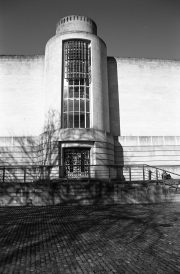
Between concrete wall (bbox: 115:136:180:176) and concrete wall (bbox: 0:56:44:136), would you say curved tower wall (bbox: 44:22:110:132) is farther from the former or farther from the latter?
concrete wall (bbox: 115:136:180:176)

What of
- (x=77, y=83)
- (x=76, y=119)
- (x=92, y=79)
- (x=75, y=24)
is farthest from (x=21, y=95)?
(x=75, y=24)

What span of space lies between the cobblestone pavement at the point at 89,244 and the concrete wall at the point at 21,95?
1304 centimetres

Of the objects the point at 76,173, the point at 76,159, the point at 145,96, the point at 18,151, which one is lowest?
the point at 76,173

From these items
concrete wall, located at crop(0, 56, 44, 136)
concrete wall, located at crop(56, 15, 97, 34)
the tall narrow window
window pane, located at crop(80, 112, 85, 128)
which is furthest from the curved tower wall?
concrete wall, located at crop(0, 56, 44, 136)

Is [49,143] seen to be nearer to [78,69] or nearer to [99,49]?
[78,69]

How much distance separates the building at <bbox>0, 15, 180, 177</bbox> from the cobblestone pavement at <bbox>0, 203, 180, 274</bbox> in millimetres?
8974

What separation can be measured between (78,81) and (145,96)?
717cm

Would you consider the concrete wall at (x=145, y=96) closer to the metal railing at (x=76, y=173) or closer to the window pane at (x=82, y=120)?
the window pane at (x=82, y=120)

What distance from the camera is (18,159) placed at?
68.1 ft

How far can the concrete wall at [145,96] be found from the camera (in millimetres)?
A: 23156

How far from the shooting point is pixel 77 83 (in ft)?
69.3

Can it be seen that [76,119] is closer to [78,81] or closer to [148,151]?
[78,81]

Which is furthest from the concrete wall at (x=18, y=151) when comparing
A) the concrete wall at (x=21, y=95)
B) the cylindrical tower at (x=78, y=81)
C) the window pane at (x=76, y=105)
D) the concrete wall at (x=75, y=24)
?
the concrete wall at (x=75, y=24)

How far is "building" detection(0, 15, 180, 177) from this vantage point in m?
19.3
